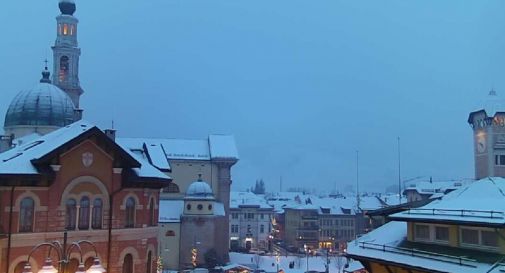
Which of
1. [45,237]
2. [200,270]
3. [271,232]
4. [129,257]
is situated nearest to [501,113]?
[200,270]

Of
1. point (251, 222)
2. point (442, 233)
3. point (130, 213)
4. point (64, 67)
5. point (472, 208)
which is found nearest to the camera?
point (472, 208)

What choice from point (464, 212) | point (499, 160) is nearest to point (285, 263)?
point (499, 160)

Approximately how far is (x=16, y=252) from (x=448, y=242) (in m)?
19.8

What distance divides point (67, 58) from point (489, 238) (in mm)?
69100

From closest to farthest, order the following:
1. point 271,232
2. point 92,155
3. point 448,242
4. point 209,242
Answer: point 448,242
point 92,155
point 209,242
point 271,232

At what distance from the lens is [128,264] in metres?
31.4

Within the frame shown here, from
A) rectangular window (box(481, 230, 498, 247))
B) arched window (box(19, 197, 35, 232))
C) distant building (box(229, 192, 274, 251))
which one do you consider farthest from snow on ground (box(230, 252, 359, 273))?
rectangular window (box(481, 230, 498, 247))

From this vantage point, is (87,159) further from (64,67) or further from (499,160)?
(64,67)

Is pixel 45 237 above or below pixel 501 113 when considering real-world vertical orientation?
below

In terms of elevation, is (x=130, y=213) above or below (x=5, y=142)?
below

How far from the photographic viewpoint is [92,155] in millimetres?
29656

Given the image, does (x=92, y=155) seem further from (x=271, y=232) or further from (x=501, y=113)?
(x=271, y=232)

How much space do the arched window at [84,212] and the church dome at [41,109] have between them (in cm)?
2887

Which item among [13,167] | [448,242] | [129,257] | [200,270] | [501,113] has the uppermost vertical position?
[501,113]
